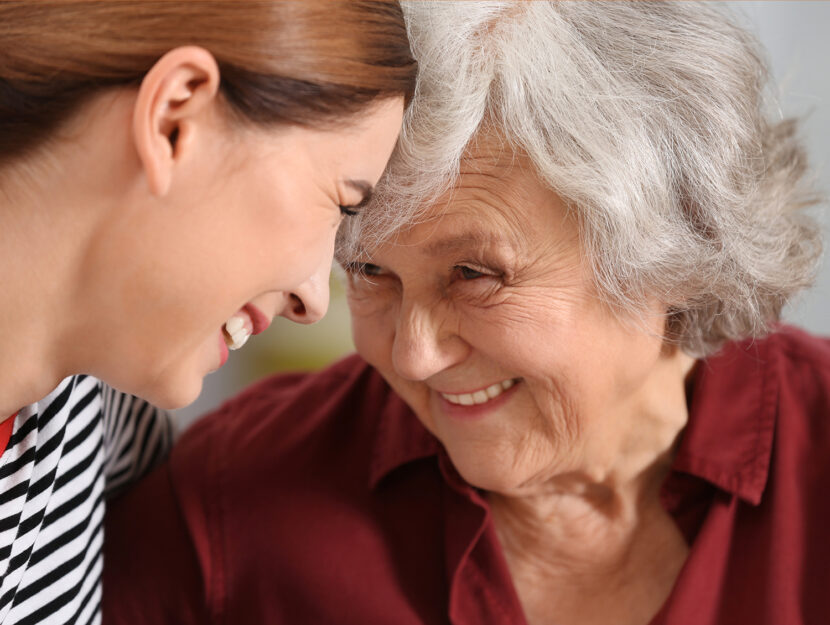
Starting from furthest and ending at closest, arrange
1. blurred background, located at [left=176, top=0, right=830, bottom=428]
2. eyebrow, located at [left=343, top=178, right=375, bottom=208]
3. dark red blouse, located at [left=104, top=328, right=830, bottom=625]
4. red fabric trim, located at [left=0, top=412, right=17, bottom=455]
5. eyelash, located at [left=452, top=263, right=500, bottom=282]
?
blurred background, located at [left=176, top=0, right=830, bottom=428], dark red blouse, located at [left=104, top=328, right=830, bottom=625], eyelash, located at [left=452, top=263, right=500, bottom=282], red fabric trim, located at [left=0, top=412, right=17, bottom=455], eyebrow, located at [left=343, top=178, right=375, bottom=208]

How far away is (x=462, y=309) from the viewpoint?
4.62 feet

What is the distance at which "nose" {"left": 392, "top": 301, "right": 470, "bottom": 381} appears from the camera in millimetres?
1405

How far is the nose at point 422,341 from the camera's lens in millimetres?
1405

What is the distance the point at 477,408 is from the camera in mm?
1493

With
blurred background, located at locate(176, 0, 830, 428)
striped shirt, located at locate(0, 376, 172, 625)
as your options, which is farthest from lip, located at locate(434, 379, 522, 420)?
striped shirt, located at locate(0, 376, 172, 625)

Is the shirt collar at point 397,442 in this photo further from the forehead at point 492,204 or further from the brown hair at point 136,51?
the brown hair at point 136,51

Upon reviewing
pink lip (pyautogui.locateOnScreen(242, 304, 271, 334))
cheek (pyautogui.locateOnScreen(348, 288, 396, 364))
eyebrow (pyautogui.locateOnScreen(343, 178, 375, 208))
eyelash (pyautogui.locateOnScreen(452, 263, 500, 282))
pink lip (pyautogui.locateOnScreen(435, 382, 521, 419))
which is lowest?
pink lip (pyautogui.locateOnScreen(435, 382, 521, 419))

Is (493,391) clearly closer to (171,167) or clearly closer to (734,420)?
(734,420)

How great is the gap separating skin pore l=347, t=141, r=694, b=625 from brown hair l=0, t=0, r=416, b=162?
37 centimetres

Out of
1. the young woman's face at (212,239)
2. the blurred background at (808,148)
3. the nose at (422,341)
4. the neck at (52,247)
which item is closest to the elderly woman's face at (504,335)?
the nose at (422,341)

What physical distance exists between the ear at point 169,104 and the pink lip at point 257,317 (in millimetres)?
237

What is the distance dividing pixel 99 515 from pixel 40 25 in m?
0.82

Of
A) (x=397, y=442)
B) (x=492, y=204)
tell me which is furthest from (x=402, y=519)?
(x=492, y=204)

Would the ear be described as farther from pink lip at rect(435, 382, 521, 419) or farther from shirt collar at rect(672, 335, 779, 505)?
shirt collar at rect(672, 335, 779, 505)
